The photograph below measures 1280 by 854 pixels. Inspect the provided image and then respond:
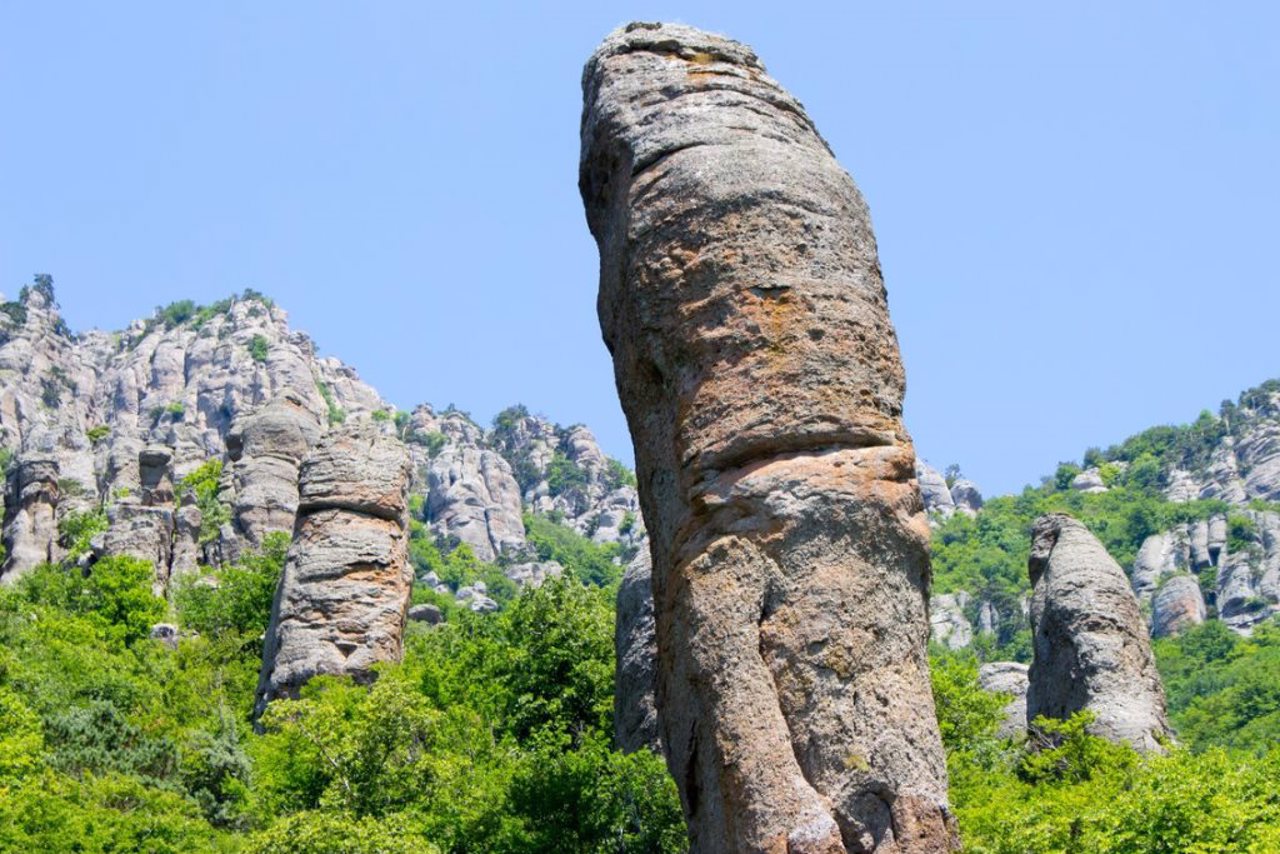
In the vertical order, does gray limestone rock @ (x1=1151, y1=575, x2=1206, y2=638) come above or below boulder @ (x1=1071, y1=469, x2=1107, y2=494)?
below

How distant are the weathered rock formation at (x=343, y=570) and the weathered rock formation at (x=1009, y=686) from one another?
1149 cm

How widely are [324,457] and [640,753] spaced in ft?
49.2

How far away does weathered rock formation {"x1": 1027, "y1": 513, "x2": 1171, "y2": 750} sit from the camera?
24172 mm

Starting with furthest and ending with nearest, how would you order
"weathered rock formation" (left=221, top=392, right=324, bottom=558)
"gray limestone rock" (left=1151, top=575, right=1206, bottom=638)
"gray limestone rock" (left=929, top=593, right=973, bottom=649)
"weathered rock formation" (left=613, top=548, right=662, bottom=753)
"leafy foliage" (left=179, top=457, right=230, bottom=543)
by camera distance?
"gray limestone rock" (left=929, top=593, right=973, bottom=649)
"gray limestone rock" (left=1151, top=575, right=1206, bottom=638)
"leafy foliage" (left=179, top=457, right=230, bottom=543)
"weathered rock formation" (left=221, top=392, right=324, bottom=558)
"weathered rock formation" (left=613, top=548, right=662, bottom=753)

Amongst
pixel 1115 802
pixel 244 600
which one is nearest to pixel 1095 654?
pixel 1115 802

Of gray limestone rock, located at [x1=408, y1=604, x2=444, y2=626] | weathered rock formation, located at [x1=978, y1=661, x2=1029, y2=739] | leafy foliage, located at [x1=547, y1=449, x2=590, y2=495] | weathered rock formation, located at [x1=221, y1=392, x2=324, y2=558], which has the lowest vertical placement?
weathered rock formation, located at [x1=978, y1=661, x2=1029, y2=739]

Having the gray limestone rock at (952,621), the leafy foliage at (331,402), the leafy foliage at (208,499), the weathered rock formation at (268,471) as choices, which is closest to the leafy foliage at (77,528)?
the leafy foliage at (208,499)

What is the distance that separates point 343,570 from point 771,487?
18.4 metres

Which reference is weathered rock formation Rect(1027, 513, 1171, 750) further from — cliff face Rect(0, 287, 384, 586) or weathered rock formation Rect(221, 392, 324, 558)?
cliff face Rect(0, 287, 384, 586)

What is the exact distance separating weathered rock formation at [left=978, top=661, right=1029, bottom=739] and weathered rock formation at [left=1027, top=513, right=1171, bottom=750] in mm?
5671

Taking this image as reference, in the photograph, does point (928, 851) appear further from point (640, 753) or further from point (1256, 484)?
point (1256, 484)

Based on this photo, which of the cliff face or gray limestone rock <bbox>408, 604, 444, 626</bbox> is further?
the cliff face

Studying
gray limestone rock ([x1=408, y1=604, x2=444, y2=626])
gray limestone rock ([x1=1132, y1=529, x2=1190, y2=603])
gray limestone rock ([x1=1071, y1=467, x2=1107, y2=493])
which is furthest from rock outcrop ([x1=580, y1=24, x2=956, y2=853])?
gray limestone rock ([x1=1071, y1=467, x2=1107, y2=493])

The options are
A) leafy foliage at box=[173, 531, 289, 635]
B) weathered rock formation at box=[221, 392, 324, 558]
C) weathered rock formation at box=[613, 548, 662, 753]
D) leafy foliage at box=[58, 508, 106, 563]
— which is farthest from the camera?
leafy foliage at box=[58, 508, 106, 563]
